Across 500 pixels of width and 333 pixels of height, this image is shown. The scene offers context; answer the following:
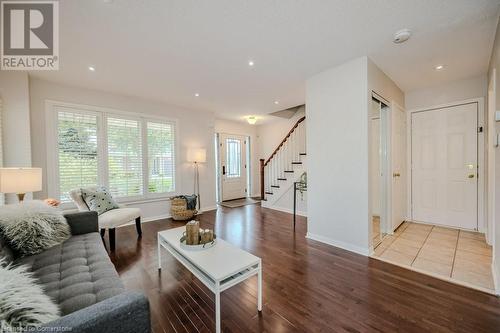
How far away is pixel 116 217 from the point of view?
297 centimetres

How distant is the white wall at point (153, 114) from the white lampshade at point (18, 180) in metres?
1.45

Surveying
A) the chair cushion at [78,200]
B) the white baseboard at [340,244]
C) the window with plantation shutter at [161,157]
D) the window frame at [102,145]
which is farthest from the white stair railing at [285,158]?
the chair cushion at [78,200]

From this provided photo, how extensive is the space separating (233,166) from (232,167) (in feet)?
0.18

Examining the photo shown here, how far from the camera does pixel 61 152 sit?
350cm

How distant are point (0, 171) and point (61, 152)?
1574mm

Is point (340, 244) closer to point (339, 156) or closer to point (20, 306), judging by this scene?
point (339, 156)

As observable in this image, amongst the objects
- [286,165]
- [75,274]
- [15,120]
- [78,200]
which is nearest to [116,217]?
[78,200]

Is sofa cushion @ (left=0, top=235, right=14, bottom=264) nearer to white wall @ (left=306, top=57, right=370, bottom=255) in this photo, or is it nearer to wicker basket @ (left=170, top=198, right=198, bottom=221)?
wicker basket @ (left=170, top=198, right=198, bottom=221)

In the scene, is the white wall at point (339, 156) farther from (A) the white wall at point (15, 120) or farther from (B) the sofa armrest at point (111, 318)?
(A) the white wall at point (15, 120)

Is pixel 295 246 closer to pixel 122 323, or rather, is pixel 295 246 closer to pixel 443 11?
pixel 122 323

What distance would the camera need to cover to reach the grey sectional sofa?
78cm

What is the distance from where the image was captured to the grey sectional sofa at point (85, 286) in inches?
30.8

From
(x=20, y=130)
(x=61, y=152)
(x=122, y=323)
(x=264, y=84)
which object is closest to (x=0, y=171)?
(x=20, y=130)

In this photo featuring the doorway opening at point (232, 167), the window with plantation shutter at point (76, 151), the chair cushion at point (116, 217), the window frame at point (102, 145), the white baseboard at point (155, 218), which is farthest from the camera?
the doorway opening at point (232, 167)
